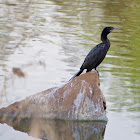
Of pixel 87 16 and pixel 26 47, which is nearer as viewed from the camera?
pixel 26 47

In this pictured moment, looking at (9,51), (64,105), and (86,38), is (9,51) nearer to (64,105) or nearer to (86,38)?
(86,38)

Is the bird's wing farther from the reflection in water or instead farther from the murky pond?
the reflection in water

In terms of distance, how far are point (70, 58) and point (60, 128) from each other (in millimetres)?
4209

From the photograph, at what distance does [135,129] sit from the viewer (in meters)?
6.12

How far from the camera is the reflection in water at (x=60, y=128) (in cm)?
575

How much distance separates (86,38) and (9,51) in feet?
9.68

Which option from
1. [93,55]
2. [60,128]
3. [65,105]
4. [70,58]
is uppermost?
[93,55]

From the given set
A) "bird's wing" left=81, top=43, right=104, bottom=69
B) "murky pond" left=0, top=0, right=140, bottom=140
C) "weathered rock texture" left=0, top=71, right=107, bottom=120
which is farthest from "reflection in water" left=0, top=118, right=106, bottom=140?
"bird's wing" left=81, top=43, right=104, bottom=69

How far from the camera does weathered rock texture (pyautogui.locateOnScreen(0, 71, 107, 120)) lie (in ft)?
20.5

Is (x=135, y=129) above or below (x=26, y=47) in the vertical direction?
above

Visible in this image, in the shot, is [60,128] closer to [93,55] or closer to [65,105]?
[65,105]

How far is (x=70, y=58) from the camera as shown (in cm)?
1005

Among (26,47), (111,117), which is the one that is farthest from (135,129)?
(26,47)

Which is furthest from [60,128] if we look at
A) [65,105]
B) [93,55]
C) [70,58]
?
[70,58]
